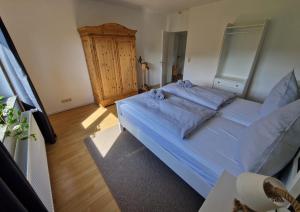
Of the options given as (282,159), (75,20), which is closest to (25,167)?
(282,159)

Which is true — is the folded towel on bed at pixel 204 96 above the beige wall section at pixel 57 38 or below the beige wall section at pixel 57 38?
below

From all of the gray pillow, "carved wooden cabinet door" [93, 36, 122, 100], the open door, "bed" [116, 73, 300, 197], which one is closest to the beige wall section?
"carved wooden cabinet door" [93, 36, 122, 100]

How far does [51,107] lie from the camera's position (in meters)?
3.00

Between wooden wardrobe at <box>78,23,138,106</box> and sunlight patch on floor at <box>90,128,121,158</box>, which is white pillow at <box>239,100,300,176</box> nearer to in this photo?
sunlight patch on floor at <box>90,128,121,158</box>

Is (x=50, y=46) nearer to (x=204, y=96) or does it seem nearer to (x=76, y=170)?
(x=76, y=170)

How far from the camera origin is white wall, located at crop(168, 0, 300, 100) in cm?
231

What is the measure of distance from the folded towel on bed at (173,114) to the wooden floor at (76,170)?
939 mm

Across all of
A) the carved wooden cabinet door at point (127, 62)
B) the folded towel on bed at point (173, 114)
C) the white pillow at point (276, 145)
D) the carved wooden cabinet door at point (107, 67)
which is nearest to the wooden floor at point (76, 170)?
the carved wooden cabinet door at point (107, 67)

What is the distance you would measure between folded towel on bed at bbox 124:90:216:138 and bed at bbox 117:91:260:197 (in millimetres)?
56

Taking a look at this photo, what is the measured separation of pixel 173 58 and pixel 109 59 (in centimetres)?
283

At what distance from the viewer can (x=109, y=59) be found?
3078 mm

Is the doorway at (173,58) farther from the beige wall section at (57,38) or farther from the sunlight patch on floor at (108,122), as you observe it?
the sunlight patch on floor at (108,122)

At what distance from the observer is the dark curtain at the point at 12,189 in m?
0.63

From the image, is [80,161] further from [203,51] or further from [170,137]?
[203,51]
